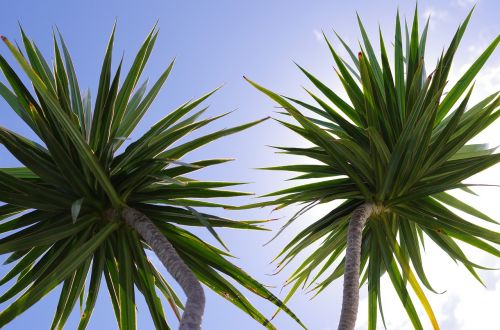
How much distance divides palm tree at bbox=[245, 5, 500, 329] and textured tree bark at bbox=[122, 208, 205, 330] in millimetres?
971

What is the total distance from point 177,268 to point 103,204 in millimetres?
878

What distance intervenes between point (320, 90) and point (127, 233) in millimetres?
1743

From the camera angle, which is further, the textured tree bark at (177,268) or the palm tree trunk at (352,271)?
the palm tree trunk at (352,271)

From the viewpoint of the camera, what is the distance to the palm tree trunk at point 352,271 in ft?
9.89

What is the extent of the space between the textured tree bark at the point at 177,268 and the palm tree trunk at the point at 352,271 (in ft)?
2.46

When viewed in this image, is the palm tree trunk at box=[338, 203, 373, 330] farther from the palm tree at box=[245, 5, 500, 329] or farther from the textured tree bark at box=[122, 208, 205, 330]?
the textured tree bark at box=[122, 208, 205, 330]

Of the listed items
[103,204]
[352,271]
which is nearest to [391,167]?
[352,271]

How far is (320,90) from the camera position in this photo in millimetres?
4473

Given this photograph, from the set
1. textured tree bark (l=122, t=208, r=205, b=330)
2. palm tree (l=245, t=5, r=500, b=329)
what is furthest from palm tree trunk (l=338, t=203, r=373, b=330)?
textured tree bark (l=122, t=208, r=205, b=330)

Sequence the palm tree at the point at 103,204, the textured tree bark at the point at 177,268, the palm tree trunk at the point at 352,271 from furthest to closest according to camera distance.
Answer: the palm tree at the point at 103,204 → the palm tree trunk at the point at 352,271 → the textured tree bark at the point at 177,268

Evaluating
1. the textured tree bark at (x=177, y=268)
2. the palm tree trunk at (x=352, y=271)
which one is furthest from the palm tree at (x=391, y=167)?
the textured tree bark at (x=177, y=268)

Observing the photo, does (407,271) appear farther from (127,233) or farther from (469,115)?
(127,233)

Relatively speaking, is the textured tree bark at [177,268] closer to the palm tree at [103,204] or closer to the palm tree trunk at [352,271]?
the palm tree at [103,204]

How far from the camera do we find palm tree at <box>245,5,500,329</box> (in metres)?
3.74
